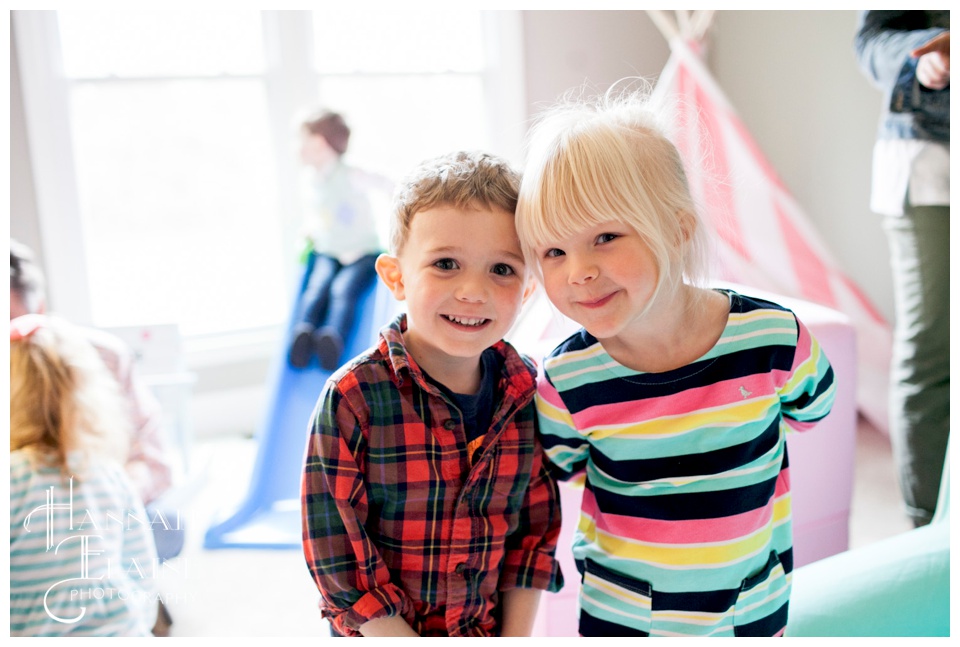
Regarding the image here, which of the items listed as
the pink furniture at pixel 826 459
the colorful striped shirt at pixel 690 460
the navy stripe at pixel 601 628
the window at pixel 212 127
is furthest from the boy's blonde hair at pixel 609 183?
the window at pixel 212 127

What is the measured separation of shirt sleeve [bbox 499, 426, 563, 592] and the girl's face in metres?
0.18

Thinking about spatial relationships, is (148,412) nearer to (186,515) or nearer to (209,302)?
(186,515)

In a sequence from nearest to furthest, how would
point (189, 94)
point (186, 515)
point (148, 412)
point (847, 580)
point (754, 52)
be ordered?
1. point (847, 580)
2. point (148, 412)
3. point (186, 515)
4. point (754, 52)
5. point (189, 94)

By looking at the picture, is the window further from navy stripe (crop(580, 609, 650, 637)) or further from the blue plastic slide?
navy stripe (crop(580, 609, 650, 637))

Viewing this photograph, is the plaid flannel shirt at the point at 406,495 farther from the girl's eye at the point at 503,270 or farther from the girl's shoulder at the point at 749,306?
the girl's shoulder at the point at 749,306

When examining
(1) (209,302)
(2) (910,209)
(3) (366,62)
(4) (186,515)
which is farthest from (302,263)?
(2) (910,209)

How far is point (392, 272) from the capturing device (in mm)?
888

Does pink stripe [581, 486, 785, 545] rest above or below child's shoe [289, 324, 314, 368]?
above

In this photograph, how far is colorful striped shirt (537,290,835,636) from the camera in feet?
2.74

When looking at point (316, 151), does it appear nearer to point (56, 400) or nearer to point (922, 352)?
point (56, 400)

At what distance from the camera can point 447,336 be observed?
82 centimetres

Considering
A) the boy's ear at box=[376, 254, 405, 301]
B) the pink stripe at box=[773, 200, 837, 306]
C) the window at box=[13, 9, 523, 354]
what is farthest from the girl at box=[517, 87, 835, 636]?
the window at box=[13, 9, 523, 354]

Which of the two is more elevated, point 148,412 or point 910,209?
point 910,209

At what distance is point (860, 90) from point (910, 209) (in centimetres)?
110
